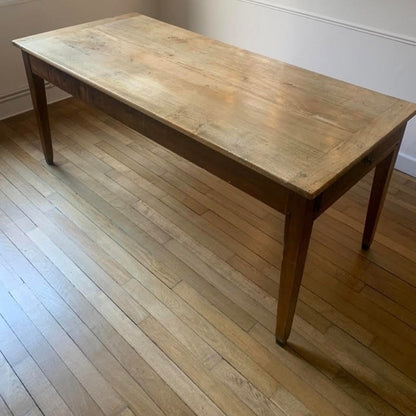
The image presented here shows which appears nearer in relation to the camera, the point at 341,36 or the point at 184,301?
the point at 184,301

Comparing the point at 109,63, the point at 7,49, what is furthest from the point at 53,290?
the point at 7,49

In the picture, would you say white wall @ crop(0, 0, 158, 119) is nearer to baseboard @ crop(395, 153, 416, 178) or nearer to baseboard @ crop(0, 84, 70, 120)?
baseboard @ crop(0, 84, 70, 120)

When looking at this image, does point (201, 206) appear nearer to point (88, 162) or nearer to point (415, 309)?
point (88, 162)

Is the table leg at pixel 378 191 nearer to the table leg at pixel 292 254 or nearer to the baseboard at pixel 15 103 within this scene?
the table leg at pixel 292 254

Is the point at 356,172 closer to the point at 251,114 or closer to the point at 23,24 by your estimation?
the point at 251,114

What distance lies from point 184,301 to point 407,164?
1.52 meters

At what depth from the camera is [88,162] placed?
98.3 inches

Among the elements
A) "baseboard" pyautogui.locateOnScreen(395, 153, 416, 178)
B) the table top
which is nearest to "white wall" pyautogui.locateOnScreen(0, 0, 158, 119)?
the table top

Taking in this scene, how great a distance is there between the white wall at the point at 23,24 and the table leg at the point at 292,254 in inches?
92.1

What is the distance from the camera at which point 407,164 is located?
2.42m

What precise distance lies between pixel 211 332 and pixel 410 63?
163cm

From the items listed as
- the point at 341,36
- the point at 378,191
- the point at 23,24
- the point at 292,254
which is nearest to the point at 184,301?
the point at 292,254

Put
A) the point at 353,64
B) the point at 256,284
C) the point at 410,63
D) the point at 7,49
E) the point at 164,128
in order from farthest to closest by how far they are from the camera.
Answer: the point at 7,49
the point at 353,64
the point at 410,63
the point at 256,284
the point at 164,128

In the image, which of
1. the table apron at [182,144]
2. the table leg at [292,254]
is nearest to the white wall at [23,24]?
the table apron at [182,144]
